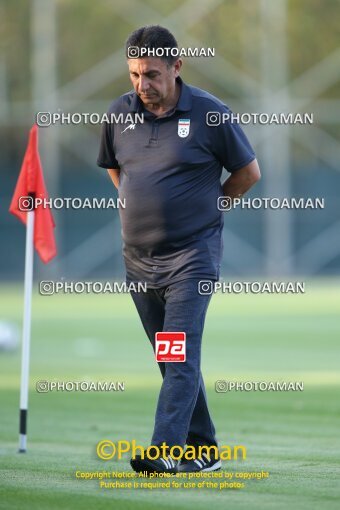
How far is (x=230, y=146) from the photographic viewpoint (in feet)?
26.4

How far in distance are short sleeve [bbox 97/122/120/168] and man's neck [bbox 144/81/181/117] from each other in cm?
35

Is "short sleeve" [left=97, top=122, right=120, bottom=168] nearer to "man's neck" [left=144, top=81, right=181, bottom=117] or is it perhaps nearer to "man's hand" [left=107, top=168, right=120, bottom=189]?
"man's hand" [left=107, top=168, right=120, bottom=189]

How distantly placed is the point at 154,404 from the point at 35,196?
395 cm

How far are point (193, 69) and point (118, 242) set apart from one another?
6.84m

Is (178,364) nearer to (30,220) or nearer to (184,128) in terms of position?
(184,128)

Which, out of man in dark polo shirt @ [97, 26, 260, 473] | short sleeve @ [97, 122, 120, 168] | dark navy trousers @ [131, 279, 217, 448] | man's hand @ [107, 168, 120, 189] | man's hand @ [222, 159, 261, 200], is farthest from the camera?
man's hand @ [107, 168, 120, 189]

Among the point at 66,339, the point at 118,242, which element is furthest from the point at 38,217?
the point at 118,242

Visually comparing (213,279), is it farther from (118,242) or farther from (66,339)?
(118,242)

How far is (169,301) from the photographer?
798 centimetres

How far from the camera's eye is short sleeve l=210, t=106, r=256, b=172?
7.98 m

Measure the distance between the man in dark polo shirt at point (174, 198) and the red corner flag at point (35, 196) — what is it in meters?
1.65

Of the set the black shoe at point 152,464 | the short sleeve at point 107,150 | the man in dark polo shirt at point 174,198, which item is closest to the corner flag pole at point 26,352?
the short sleeve at point 107,150

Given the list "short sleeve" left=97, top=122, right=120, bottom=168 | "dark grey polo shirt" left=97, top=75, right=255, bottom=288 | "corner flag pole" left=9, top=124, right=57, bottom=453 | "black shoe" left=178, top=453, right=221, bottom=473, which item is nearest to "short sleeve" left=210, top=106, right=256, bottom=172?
"dark grey polo shirt" left=97, top=75, right=255, bottom=288

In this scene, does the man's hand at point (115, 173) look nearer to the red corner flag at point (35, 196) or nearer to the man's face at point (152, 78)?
the man's face at point (152, 78)
